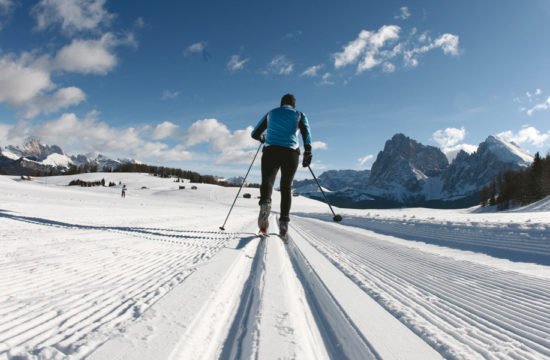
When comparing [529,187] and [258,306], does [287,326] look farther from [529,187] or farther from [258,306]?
[529,187]

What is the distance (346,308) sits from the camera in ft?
6.81

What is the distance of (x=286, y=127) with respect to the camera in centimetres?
602

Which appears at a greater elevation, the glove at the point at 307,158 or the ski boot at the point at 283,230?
the glove at the point at 307,158

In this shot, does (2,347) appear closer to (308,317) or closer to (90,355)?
(90,355)

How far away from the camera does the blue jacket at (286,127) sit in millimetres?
5984

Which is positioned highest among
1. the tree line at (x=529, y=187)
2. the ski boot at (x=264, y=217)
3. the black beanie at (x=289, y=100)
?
the tree line at (x=529, y=187)

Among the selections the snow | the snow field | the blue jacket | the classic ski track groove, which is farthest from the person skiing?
the classic ski track groove

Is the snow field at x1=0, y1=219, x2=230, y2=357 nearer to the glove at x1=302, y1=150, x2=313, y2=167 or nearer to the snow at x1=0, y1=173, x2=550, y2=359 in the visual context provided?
the snow at x1=0, y1=173, x2=550, y2=359

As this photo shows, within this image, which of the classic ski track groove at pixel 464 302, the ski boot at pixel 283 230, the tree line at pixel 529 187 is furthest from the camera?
the tree line at pixel 529 187

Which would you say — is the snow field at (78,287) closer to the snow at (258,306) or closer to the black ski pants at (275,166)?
the snow at (258,306)

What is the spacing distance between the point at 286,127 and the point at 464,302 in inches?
166

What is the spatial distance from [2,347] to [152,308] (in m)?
0.65

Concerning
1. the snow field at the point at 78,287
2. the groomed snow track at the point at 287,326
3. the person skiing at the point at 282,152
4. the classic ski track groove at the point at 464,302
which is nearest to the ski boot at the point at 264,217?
the person skiing at the point at 282,152

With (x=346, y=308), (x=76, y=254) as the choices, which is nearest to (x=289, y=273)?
(x=346, y=308)
